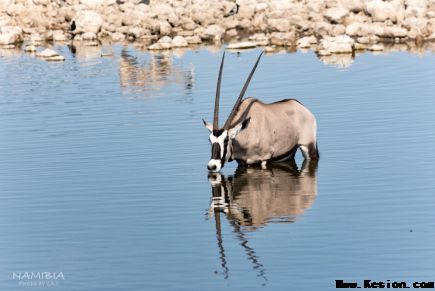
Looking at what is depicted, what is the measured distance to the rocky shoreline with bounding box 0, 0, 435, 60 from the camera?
5512cm

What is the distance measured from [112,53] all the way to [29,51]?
4868mm

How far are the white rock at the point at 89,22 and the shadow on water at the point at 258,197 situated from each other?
136ft

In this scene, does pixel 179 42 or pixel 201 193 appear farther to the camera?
pixel 179 42

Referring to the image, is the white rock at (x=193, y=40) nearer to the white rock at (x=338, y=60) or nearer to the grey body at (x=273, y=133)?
the white rock at (x=338, y=60)

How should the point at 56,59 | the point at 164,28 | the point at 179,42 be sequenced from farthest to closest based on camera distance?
the point at 164,28 < the point at 179,42 < the point at 56,59

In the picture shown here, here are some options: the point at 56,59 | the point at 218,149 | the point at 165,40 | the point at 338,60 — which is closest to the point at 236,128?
the point at 218,149

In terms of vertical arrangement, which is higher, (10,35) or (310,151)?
(310,151)

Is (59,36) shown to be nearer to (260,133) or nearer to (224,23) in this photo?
(224,23)

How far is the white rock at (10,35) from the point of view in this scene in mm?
61688

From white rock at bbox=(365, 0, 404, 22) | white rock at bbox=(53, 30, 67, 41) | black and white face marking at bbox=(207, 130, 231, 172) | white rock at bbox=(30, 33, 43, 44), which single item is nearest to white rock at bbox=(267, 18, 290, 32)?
Result: white rock at bbox=(365, 0, 404, 22)

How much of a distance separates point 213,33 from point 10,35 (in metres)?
11.1

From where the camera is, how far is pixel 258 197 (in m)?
21.1

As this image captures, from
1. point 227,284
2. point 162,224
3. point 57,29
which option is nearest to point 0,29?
point 57,29

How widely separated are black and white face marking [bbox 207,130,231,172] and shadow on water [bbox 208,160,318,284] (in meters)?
0.43
